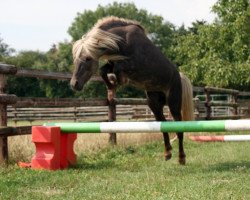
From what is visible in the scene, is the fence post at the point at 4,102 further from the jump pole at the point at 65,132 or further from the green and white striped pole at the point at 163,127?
the green and white striped pole at the point at 163,127

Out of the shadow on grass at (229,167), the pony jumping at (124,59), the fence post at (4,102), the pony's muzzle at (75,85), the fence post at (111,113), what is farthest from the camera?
the fence post at (111,113)

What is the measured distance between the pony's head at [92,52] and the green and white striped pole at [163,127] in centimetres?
67

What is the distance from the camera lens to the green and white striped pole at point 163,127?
4.58 metres

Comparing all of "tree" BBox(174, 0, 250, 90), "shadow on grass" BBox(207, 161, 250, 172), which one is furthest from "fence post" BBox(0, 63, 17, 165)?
"tree" BBox(174, 0, 250, 90)

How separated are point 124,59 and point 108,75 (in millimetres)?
281

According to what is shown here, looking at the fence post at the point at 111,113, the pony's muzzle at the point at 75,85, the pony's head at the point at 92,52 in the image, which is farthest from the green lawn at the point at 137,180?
the fence post at the point at 111,113

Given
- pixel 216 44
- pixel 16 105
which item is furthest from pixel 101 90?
pixel 16 105

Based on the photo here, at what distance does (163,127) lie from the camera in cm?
499

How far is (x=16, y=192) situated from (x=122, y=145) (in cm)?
465

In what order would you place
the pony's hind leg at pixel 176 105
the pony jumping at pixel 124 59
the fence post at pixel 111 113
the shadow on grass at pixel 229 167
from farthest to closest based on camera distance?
the fence post at pixel 111 113 < the pony's hind leg at pixel 176 105 < the shadow on grass at pixel 229 167 < the pony jumping at pixel 124 59

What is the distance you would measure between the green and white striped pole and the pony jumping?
516 mm

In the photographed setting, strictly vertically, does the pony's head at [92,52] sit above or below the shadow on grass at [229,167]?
above

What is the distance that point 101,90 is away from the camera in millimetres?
37844

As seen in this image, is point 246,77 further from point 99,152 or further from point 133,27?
point 133,27
